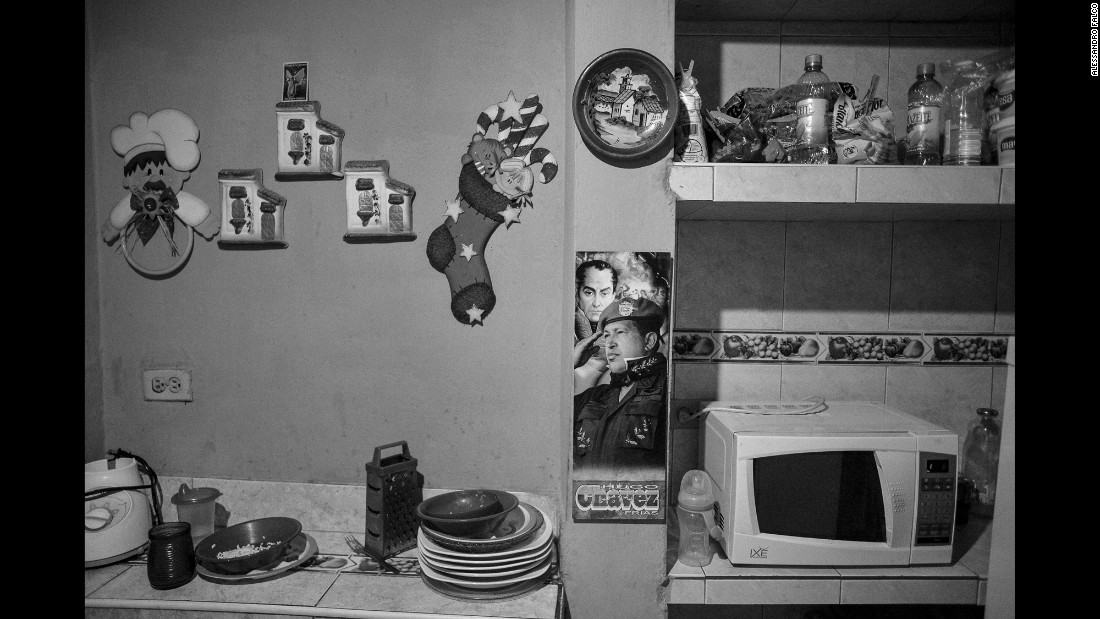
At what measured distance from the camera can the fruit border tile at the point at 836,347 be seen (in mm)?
1782

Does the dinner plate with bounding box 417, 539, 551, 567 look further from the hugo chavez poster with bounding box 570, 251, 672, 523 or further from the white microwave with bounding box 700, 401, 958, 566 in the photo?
the white microwave with bounding box 700, 401, 958, 566

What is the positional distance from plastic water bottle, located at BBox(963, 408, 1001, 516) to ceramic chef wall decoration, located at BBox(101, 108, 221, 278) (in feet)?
7.59

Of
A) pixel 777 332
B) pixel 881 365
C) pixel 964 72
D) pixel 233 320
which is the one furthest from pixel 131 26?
pixel 881 365

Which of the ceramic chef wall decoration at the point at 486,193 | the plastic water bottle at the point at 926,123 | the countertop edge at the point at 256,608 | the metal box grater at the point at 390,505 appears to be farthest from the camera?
the ceramic chef wall decoration at the point at 486,193

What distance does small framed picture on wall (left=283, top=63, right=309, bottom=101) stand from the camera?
171 cm

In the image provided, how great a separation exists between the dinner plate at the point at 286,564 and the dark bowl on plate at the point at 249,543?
0.04 ft

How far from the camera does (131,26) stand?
174cm

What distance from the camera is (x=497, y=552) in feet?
4.61

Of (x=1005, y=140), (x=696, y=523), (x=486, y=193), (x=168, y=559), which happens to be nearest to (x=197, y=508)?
(x=168, y=559)

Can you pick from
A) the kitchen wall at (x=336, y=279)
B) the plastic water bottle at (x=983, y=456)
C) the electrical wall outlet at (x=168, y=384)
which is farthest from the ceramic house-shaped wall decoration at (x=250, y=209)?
the plastic water bottle at (x=983, y=456)

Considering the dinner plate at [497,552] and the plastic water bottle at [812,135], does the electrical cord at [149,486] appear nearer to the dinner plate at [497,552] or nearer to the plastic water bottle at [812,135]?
the dinner plate at [497,552]

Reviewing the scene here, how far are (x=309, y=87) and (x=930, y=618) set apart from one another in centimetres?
235

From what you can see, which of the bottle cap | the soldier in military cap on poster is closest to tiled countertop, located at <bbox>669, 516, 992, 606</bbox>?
the bottle cap
